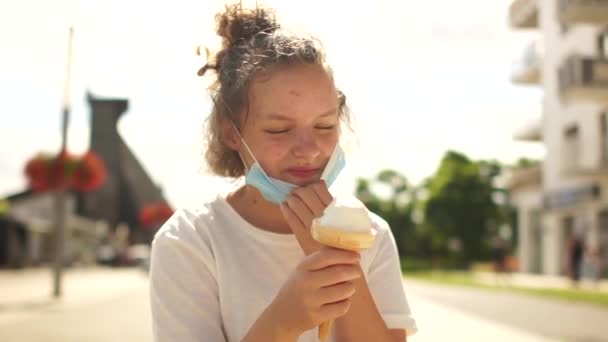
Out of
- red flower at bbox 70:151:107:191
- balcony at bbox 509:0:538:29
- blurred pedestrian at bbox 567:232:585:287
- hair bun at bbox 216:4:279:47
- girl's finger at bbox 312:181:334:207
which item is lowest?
blurred pedestrian at bbox 567:232:585:287

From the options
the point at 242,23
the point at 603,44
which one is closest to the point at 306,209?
the point at 242,23

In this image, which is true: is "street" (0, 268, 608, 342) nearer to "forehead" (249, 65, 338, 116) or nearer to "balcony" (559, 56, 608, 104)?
"forehead" (249, 65, 338, 116)

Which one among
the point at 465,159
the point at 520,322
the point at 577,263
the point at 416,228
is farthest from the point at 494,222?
the point at 520,322

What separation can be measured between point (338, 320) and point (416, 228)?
89717 mm

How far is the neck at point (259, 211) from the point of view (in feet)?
6.53

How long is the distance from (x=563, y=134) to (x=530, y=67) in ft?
12.1

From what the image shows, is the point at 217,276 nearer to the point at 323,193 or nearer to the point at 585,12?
the point at 323,193

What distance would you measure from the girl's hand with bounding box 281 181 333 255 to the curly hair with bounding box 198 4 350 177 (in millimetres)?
311

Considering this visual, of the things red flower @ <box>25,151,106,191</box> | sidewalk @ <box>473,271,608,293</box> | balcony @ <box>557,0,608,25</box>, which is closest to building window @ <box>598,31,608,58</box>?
balcony @ <box>557,0,608,25</box>

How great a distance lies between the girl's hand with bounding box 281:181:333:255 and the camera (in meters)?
1.71

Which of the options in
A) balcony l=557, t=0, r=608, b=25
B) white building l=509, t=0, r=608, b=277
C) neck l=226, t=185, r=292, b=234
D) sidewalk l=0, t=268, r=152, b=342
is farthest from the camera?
white building l=509, t=0, r=608, b=277

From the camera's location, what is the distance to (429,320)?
12188mm

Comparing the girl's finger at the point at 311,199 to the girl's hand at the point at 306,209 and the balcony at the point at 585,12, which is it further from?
the balcony at the point at 585,12

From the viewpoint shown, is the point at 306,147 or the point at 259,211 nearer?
the point at 306,147
